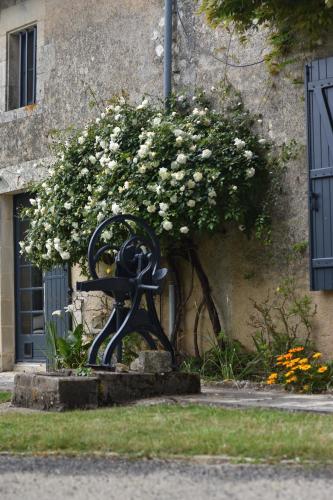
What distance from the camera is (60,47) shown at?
1168 centimetres

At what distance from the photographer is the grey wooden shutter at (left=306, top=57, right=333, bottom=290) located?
849 cm

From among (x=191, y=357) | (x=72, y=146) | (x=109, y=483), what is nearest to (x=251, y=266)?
(x=191, y=357)

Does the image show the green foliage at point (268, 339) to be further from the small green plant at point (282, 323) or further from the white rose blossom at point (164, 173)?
the white rose blossom at point (164, 173)

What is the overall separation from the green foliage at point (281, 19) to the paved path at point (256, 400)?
3120 mm

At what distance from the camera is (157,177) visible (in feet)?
30.3

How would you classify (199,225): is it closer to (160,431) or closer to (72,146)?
(72,146)

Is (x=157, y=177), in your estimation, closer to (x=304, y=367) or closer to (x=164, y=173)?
(x=164, y=173)

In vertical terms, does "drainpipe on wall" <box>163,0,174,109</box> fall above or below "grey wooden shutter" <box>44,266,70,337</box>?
above

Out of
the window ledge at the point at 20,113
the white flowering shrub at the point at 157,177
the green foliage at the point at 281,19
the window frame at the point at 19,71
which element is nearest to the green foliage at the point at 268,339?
the white flowering shrub at the point at 157,177

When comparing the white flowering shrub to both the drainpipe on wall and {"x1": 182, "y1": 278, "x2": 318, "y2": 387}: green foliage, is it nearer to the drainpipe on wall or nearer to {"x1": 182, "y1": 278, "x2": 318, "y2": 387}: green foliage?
the drainpipe on wall

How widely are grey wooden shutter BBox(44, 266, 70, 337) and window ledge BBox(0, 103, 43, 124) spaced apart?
197cm

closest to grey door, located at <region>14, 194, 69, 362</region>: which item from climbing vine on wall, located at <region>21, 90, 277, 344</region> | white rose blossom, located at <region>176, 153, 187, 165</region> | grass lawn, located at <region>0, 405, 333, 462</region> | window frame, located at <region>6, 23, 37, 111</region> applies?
climbing vine on wall, located at <region>21, 90, 277, 344</region>

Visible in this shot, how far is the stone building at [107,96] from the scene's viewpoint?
9.15 m

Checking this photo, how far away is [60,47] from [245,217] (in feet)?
12.7
